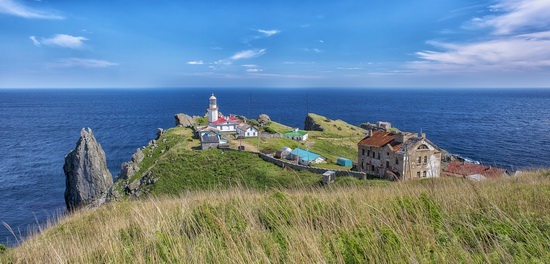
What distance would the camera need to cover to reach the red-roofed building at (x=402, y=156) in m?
34.3

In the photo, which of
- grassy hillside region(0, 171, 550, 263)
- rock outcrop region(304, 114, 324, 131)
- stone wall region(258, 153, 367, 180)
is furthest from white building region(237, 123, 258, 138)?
grassy hillside region(0, 171, 550, 263)

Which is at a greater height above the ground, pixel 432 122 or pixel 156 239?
pixel 156 239

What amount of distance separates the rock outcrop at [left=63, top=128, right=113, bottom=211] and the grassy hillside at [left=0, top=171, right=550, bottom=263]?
45858 mm

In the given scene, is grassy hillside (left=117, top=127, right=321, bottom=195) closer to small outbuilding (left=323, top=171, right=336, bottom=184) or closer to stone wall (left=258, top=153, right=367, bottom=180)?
stone wall (left=258, top=153, right=367, bottom=180)

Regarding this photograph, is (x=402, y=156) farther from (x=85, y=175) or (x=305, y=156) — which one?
(x=85, y=175)

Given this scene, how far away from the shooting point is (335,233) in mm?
5281

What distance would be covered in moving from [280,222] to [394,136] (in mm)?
33799

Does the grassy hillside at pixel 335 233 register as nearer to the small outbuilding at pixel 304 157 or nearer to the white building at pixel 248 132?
the small outbuilding at pixel 304 157

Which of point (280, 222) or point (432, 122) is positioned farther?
point (432, 122)

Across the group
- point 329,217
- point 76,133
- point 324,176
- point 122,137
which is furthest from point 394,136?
point 76,133

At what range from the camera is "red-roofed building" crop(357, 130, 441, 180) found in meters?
34.3

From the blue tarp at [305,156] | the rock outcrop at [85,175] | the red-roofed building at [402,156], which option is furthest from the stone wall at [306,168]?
the rock outcrop at [85,175]

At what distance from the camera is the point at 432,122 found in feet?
→ 412

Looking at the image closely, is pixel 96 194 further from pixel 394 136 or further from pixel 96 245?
pixel 96 245
